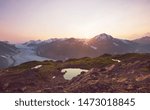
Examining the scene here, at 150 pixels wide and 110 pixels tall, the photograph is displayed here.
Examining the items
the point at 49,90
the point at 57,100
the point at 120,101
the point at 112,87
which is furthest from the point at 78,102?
the point at 49,90

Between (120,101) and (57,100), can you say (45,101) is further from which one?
(120,101)

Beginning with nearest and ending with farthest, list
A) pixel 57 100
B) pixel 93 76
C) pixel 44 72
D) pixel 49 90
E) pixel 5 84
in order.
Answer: pixel 57 100, pixel 49 90, pixel 93 76, pixel 5 84, pixel 44 72

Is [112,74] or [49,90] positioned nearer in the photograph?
[49,90]

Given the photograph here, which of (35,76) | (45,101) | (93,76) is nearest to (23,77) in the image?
(35,76)

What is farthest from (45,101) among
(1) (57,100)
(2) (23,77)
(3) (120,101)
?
(2) (23,77)

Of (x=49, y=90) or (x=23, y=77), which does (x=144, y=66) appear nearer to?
(x=49, y=90)

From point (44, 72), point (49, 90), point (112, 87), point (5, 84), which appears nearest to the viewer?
point (112, 87)

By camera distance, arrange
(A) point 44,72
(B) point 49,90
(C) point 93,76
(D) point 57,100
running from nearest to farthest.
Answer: (D) point 57,100, (B) point 49,90, (C) point 93,76, (A) point 44,72

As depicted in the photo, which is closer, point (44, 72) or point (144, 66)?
point (144, 66)

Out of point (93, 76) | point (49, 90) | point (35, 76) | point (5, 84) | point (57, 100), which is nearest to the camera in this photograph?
point (57, 100)
